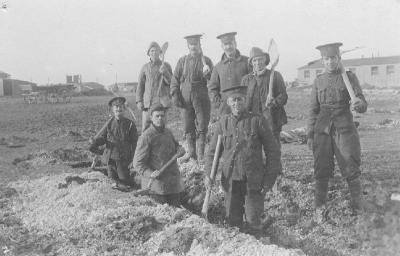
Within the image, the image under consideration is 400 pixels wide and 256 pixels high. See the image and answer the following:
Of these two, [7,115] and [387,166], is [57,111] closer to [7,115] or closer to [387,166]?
[7,115]

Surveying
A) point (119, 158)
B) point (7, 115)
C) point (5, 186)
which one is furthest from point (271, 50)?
point (7, 115)

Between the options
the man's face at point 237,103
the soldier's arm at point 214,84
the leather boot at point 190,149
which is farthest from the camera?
the leather boot at point 190,149

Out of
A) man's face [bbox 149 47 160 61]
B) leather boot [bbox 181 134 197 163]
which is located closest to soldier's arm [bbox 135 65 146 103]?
man's face [bbox 149 47 160 61]

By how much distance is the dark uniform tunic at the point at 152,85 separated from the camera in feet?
27.0

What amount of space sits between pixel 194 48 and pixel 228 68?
0.97m

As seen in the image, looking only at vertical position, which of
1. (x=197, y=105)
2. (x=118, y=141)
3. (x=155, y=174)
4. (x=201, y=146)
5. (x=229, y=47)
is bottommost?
(x=155, y=174)

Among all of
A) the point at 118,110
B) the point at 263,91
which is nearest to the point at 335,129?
the point at 263,91

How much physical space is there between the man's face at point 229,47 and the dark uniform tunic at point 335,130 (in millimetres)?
1331

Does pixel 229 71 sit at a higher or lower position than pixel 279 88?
higher

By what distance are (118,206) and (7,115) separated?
18791 millimetres

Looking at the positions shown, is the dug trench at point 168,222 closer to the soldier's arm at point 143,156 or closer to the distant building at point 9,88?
the soldier's arm at point 143,156

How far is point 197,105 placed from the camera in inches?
295

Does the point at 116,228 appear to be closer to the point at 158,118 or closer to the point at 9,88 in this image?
the point at 158,118

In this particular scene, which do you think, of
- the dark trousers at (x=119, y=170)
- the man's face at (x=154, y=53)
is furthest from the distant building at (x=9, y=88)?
the dark trousers at (x=119, y=170)
